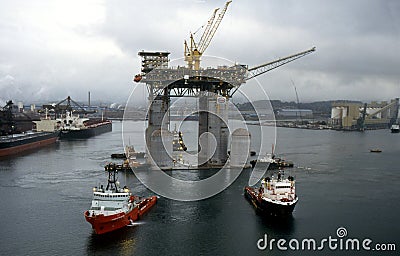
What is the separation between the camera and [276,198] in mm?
13406

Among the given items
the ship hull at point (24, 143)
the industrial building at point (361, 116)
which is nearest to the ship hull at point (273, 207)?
the ship hull at point (24, 143)

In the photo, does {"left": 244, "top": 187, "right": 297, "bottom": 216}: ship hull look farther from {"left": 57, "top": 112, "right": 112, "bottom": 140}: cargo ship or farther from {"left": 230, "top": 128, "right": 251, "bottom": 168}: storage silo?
{"left": 57, "top": 112, "right": 112, "bottom": 140}: cargo ship

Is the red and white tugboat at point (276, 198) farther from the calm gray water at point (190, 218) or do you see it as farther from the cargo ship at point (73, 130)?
the cargo ship at point (73, 130)

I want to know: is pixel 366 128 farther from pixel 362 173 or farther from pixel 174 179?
pixel 174 179

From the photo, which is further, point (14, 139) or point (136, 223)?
point (14, 139)

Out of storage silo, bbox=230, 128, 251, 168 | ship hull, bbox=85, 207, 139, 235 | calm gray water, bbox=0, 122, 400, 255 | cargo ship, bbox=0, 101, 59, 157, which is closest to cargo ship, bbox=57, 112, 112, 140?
cargo ship, bbox=0, 101, 59, 157

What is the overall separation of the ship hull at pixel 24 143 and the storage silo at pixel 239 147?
54.4 ft

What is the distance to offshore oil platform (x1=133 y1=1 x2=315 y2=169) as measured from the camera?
69.1ft

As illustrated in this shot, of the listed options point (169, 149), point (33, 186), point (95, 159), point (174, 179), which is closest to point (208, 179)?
point (174, 179)

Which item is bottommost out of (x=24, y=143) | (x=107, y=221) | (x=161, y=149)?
(x=107, y=221)

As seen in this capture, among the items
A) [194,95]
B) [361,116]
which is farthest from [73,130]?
[361,116]

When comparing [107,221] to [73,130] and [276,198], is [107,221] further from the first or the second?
[73,130]

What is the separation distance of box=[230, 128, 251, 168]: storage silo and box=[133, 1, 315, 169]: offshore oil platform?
0.44 feet

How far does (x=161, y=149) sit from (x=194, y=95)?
436 centimetres
